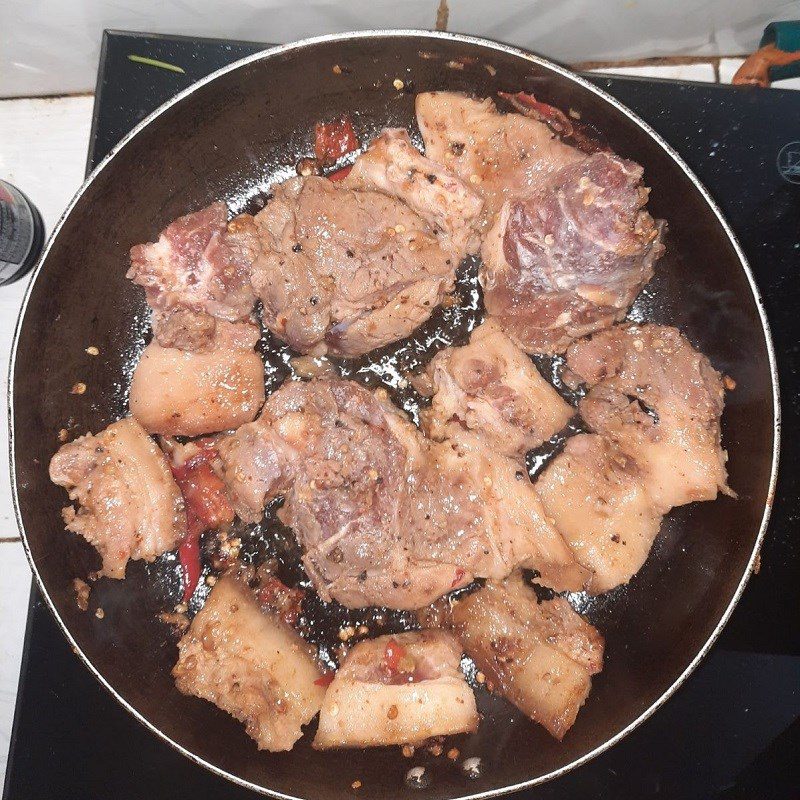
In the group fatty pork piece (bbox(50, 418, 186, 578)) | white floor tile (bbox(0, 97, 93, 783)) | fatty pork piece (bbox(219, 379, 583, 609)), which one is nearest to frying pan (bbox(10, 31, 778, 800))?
fatty pork piece (bbox(50, 418, 186, 578))

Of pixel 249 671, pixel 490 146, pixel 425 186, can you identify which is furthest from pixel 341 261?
pixel 249 671

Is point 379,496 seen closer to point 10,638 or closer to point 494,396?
point 494,396

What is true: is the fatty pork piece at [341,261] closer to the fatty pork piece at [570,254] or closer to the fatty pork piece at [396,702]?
the fatty pork piece at [570,254]

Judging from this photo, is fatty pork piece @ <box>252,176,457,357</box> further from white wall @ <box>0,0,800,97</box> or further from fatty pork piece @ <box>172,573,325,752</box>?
fatty pork piece @ <box>172,573,325,752</box>

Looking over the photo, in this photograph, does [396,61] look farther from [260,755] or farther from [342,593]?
[260,755]

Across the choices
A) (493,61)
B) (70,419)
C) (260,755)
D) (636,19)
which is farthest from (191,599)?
(636,19)
